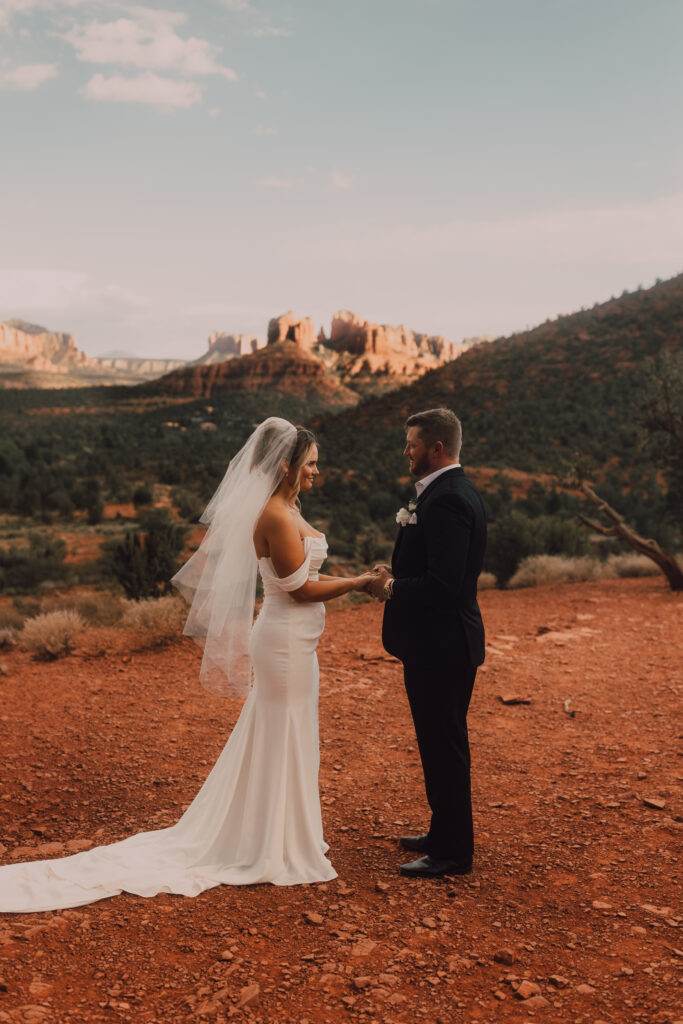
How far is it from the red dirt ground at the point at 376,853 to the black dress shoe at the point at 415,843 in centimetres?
14

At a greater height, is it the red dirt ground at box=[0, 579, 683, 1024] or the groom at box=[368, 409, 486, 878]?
the groom at box=[368, 409, 486, 878]

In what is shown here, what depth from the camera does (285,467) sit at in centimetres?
384

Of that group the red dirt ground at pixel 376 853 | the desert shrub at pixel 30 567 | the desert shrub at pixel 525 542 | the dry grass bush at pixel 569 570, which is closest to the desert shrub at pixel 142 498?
the desert shrub at pixel 30 567

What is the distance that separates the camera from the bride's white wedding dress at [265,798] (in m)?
3.77

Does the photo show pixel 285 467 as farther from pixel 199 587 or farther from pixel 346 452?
pixel 346 452

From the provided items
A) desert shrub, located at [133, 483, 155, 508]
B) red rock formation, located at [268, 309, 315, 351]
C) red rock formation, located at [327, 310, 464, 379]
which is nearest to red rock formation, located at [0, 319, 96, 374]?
red rock formation, located at [268, 309, 315, 351]

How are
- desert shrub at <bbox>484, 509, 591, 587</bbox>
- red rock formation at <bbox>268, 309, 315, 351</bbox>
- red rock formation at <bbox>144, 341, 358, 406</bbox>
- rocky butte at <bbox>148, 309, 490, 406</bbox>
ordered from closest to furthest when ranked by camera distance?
desert shrub at <bbox>484, 509, 591, 587</bbox> → red rock formation at <bbox>144, 341, 358, 406</bbox> → rocky butte at <bbox>148, 309, 490, 406</bbox> → red rock formation at <bbox>268, 309, 315, 351</bbox>

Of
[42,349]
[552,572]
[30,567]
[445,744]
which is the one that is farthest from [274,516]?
[42,349]

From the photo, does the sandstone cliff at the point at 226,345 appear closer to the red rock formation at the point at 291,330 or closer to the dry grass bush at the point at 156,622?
the red rock formation at the point at 291,330

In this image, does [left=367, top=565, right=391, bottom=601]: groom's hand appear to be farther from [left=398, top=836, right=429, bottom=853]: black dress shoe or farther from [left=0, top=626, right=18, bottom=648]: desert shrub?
[left=0, top=626, right=18, bottom=648]: desert shrub

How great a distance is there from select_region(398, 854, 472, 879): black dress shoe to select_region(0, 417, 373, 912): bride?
1.32 ft

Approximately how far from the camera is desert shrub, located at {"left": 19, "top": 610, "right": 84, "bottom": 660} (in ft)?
28.3

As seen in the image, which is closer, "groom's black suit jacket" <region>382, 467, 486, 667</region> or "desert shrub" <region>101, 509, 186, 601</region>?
"groom's black suit jacket" <region>382, 467, 486, 667</region>

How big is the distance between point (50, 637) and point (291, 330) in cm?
10372
